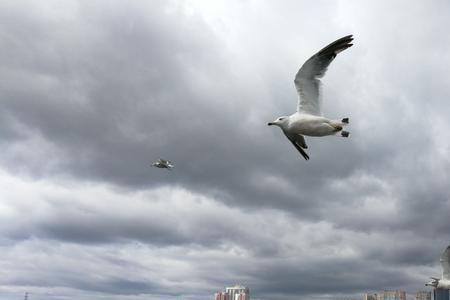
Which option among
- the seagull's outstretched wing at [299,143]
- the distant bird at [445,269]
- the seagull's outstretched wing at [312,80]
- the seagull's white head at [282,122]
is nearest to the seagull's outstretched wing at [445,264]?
the distant bird at [445,269]

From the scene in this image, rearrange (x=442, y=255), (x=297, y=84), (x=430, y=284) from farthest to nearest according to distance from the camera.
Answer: (x=430, y=284) → (x=442, y=255) → (x=297, y=84)

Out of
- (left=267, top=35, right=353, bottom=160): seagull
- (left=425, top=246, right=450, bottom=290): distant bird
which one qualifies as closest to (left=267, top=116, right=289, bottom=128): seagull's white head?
(left=267, top=35, right=353, bottom=160): seagull

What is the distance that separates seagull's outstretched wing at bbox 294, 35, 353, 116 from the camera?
33250 mm

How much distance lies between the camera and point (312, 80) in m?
34.3

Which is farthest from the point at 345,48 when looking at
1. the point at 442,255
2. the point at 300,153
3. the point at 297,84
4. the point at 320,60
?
the point at 442,255

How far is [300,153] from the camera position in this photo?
3794 centimetres

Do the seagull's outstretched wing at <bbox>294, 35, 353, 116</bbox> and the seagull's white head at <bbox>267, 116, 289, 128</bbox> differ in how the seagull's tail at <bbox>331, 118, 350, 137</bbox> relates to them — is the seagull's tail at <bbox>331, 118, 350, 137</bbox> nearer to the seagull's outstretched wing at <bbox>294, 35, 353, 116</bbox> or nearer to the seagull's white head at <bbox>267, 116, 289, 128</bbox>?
the seagull's outstretched wing at <bbox>294, 35, 353, 116</bbox>

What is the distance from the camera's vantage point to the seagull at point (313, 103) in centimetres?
3262

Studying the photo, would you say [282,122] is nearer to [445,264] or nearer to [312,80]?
[312,80]

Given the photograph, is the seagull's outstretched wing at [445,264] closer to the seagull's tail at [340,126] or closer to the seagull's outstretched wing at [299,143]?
the seagull's outstretched wing at [299,143]

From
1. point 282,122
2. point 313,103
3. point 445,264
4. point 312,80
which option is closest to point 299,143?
point 282,122

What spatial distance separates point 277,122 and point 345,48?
6406 mm

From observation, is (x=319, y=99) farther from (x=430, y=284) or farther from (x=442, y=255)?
(x=430, y=284)

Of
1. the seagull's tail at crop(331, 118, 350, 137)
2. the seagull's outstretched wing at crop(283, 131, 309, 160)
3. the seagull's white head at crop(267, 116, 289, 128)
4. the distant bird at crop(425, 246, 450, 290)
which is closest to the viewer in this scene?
the seagull's tail at crop(331, 118, 350, 137)
